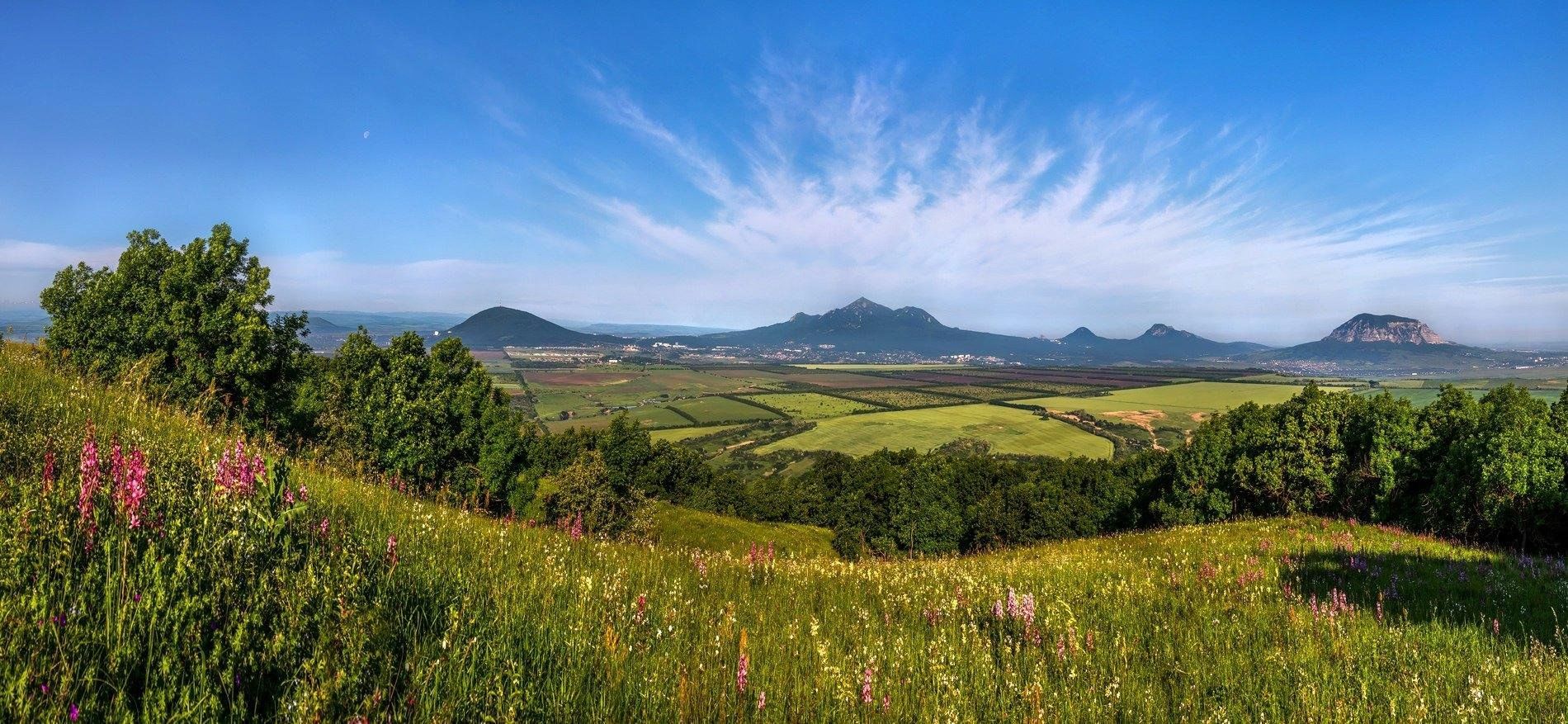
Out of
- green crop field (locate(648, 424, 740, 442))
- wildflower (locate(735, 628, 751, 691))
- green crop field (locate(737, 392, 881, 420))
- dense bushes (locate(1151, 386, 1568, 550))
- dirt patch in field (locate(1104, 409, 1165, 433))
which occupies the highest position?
wildflower (locate(735, 628, 751, 691))

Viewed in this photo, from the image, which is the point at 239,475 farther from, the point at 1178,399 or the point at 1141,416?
the point at 1178,399

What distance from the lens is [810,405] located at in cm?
17238

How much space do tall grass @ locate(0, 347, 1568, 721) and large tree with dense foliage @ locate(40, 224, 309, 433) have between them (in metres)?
24.4

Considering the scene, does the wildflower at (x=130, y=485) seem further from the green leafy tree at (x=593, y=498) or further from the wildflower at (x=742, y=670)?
the green leafy tree at (x=593, y=498)

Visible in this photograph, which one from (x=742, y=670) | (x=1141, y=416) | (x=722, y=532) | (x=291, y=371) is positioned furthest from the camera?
(x=1141, y=416)

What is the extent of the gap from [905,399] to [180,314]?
6667 inches

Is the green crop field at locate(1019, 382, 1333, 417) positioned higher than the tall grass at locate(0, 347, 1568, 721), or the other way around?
the tall grass at locate(0, 347, 1568, 721)

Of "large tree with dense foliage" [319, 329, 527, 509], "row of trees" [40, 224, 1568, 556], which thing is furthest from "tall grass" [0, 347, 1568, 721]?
"large tree with dense foliage" [319, 329, 527, 509]

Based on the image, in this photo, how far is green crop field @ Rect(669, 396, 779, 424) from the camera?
5851 inches

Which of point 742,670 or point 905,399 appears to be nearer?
point 742,670

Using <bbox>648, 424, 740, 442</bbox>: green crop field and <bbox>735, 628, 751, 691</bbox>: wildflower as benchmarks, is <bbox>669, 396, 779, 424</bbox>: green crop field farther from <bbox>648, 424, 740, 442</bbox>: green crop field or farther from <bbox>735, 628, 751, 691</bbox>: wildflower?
<bbox>735, 628, 751, 691</bbox>: wildflower

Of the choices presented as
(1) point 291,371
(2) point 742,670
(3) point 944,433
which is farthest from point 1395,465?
(3) point 944,433

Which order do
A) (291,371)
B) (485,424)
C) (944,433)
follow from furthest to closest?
(944,433)
(485,424)
(291,371)

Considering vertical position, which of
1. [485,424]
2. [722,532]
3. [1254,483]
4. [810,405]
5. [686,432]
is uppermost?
[485,424]
